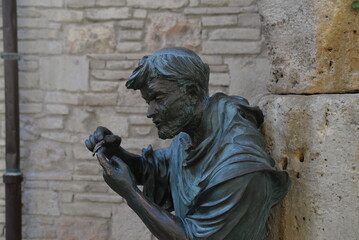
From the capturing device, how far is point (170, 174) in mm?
1590

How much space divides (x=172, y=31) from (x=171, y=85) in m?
2.36

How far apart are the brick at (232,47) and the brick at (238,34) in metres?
0.04

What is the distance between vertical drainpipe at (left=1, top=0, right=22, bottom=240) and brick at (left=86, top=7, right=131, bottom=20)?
2.09ft

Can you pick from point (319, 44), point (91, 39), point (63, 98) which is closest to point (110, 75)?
point (91, 39)

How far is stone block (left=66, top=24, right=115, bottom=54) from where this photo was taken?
3.62 meters

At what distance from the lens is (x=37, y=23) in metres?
3.68

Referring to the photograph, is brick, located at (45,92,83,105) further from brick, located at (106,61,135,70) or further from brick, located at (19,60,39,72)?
brick, located at (106,61,135,70)

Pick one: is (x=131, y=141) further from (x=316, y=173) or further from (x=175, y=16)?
(x=316, y=173)

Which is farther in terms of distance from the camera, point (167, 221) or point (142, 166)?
point (142, 166)

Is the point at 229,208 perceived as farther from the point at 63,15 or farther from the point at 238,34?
the point at 63,15

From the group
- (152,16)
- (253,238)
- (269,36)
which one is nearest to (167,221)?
(253,238)

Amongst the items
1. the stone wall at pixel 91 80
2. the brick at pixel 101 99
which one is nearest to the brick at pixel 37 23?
the stone wall at pixel 91 80

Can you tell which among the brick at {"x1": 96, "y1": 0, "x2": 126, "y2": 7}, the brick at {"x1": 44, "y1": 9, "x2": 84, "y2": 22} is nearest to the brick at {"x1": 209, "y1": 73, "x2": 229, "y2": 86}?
the brick at {"x1": 96, "y1": 0, "x2": 126, "y2": 7}

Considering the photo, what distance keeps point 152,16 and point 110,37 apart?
0.39m
